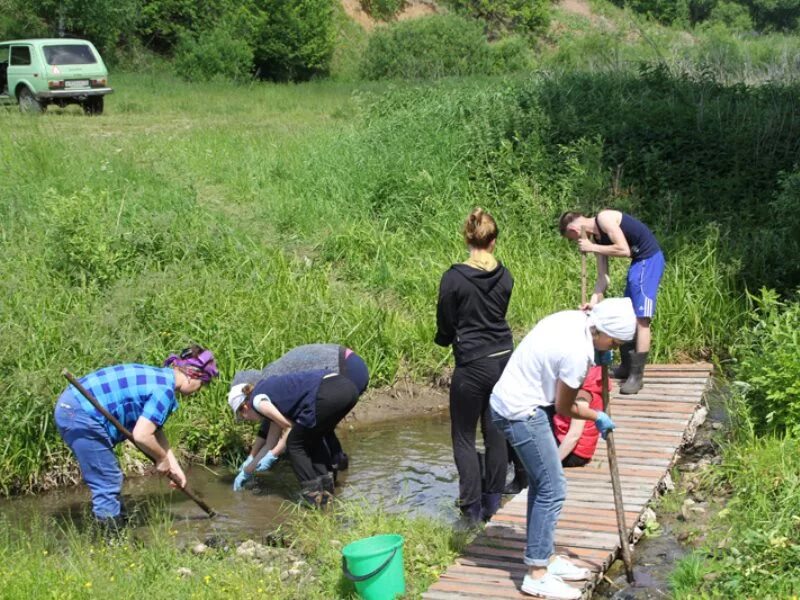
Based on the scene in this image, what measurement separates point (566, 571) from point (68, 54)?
1853cm

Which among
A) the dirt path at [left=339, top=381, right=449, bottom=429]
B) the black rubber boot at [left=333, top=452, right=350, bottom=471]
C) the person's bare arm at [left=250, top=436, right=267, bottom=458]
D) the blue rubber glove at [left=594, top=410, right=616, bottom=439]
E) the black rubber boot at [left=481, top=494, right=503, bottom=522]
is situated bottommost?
the dirt path at [left=339, top=381, right=449, bottom=429]

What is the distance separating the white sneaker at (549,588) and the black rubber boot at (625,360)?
3.52 meters

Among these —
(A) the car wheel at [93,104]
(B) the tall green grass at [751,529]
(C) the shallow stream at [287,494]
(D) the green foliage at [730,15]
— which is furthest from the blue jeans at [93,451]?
(D) the green foliage at [730,15]

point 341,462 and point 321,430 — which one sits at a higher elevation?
point 321,430

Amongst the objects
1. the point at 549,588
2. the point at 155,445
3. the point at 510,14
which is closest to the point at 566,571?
the point at 549,588

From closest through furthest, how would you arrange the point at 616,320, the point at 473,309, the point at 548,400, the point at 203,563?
the point at 616,320 → the point at 548,400 → the point at 203,563 → the point at 473,309

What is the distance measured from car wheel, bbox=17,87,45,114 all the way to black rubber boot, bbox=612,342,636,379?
13834 millimetres

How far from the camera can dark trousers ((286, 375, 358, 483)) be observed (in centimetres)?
702

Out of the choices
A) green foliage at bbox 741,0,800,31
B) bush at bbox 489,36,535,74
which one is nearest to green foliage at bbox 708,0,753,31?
green foliage at bbox 741,0,800,31

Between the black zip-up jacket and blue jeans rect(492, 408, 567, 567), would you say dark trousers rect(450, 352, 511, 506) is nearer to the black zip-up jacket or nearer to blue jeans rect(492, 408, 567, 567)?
the black zip-up jacket

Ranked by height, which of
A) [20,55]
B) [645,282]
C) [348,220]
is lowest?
[348,220]

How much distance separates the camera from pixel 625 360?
8.81 meters

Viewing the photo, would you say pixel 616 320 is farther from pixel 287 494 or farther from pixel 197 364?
pixel 287 494

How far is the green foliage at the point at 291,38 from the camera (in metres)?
32.9
